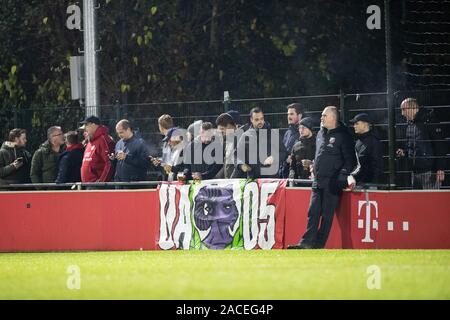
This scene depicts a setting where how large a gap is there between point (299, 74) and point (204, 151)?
1192cm

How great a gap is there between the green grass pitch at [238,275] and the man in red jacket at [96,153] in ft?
10.4

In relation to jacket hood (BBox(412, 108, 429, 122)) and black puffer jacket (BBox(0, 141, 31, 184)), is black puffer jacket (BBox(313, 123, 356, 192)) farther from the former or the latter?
black puffer jacket (BBox(0, 141, 31, 184))

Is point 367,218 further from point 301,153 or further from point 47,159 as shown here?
point 47,159

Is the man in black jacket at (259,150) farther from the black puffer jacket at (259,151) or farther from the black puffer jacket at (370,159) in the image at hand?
the black puffer jacket at (370,159)

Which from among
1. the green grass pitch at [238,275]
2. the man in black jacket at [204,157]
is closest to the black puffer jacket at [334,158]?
the green grass pitch at [238,275]

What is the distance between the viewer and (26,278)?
14805mm

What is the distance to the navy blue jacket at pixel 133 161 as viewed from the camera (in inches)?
823

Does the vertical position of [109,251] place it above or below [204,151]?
below

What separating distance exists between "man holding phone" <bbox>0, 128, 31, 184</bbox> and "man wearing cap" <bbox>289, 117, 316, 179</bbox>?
17.1 ft

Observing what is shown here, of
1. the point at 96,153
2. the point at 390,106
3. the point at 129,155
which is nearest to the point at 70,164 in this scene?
the point at 96,153

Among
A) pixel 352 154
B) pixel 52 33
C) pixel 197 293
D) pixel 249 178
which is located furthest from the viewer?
pixel 52 33

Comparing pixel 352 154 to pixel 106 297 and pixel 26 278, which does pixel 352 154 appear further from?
pixel 106 297

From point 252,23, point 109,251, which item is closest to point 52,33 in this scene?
point 252,23

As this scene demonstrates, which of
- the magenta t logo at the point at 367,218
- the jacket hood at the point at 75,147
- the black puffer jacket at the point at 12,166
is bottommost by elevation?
the magenta t logo at the point at 367,218
